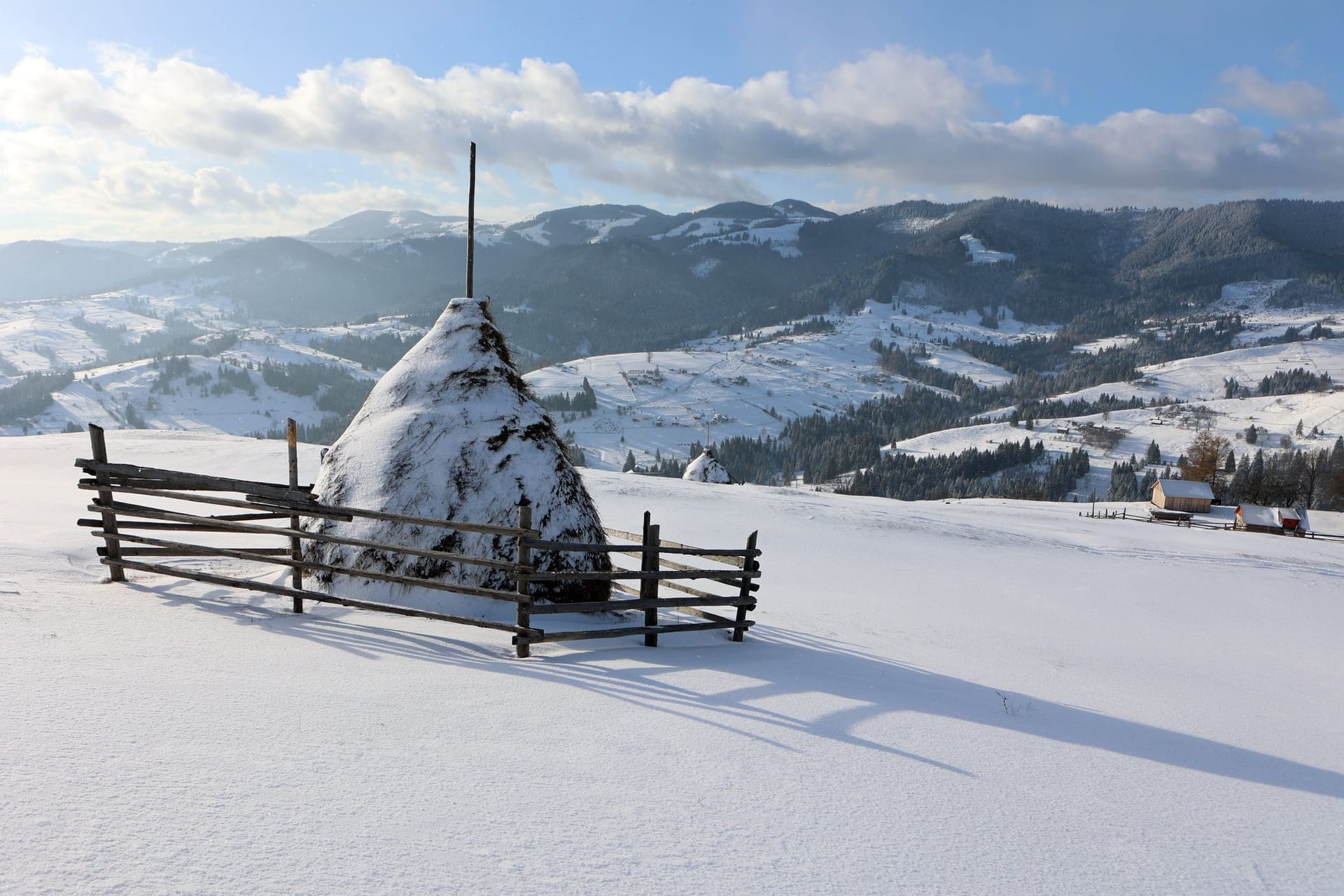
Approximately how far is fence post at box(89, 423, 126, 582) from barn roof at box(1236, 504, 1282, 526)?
69.8 m

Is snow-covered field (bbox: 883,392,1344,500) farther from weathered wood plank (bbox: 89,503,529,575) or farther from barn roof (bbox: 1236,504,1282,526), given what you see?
weathered wood plank (bbox: 89,503,529,575)

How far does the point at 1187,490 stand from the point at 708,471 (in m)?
53.7

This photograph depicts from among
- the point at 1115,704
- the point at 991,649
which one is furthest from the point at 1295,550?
the point at 1115,704

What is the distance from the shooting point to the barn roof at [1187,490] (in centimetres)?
6381

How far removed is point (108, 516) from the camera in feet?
30.6

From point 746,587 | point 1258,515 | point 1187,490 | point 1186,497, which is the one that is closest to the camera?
point 746,587

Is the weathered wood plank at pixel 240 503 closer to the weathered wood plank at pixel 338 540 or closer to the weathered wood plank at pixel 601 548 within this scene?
the weathered wood plank at pixel 338 540

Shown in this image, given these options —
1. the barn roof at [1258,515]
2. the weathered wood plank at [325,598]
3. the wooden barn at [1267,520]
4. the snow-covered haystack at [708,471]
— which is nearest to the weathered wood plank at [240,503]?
the weathered wood plank at [325,598]

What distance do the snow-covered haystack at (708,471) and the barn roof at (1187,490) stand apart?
168 feet

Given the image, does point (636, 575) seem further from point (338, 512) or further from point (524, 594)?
point (338, 512)

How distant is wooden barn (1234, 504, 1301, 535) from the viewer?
168ft

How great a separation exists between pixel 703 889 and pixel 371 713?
10.6 feet

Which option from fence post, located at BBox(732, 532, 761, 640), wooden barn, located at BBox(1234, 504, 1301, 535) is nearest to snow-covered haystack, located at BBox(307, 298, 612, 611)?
fence post, located at BBox(732, 532, 761, 640)

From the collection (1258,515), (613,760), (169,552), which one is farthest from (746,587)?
(1258,515)
